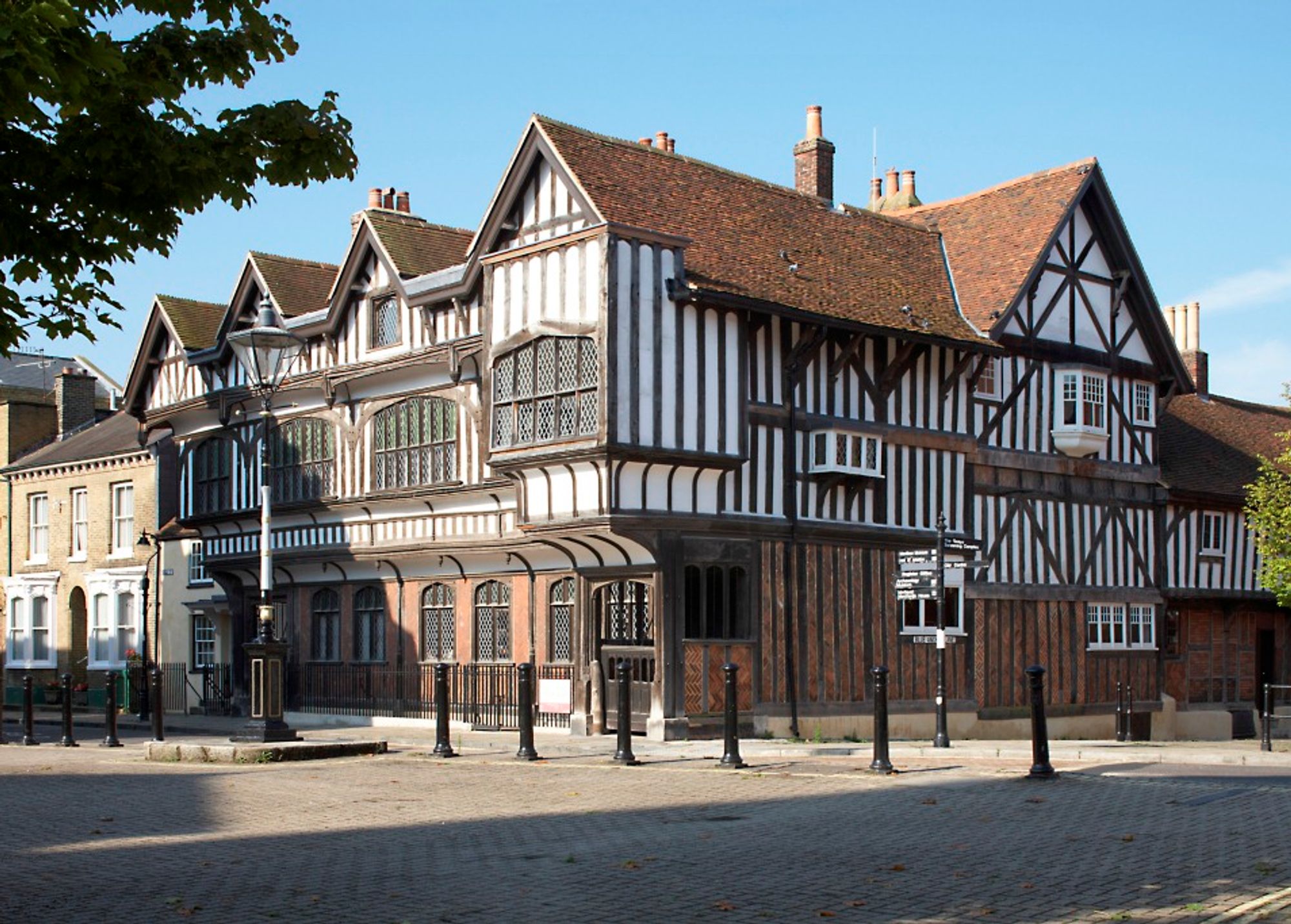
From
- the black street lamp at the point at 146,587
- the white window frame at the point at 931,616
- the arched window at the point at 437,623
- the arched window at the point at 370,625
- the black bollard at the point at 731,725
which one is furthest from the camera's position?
the black street lamp at the point at 146,587

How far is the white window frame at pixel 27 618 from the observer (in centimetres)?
3916

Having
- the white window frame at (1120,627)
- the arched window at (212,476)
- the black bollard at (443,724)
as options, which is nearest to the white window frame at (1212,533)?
the white window frame at (1120,627)

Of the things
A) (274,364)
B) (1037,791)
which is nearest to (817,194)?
(274,364)

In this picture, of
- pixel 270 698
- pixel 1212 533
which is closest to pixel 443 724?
→ pixel 270 698

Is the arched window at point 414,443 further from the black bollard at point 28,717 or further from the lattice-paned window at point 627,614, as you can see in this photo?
the black bollard at point 28,717

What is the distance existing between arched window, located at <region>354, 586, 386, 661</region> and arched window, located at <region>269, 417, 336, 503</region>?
201 cm

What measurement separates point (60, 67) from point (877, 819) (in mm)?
7881

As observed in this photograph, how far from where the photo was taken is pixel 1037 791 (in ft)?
45.0

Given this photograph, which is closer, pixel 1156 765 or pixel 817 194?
pixel 1156 765

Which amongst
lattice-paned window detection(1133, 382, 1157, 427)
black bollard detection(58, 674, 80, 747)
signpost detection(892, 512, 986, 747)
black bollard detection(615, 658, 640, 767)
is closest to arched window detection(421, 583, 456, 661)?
black bollard detection(58, 674, 80, 747)

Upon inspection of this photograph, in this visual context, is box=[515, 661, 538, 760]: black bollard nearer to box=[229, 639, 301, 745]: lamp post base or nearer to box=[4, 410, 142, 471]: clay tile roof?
box=[229, 639, 301, 745]: lamp post base

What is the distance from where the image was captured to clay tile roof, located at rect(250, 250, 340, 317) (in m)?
30.2

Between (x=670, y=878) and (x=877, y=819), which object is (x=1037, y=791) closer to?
(x=877, y=819)

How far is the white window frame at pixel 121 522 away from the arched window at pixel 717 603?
18492mm
